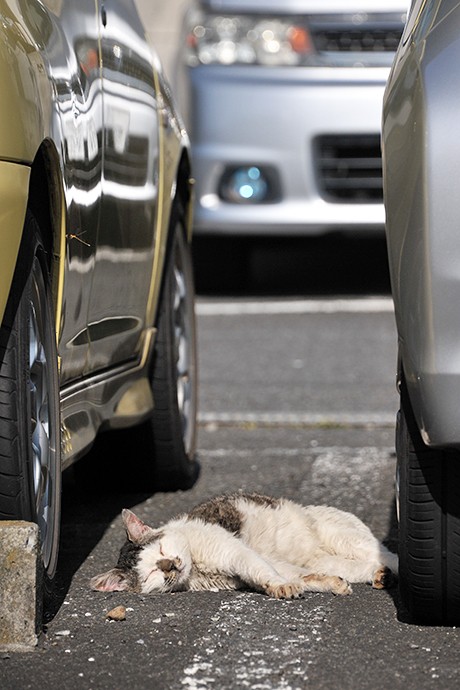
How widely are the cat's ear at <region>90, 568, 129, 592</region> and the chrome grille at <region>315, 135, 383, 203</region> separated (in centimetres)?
576

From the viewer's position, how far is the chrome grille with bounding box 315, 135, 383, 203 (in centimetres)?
909

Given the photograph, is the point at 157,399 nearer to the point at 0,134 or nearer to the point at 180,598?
the point at 180,598

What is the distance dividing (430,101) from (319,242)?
393 inches

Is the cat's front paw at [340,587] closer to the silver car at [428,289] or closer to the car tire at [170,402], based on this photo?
the silver car at [428,289]

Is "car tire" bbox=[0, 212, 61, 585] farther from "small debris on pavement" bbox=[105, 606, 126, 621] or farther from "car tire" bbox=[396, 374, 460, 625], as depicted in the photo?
"car tire" bbox=[396, 374, 460, 625]

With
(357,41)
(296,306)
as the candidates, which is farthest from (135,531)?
(357,41)

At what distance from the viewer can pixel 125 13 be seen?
4410 mm

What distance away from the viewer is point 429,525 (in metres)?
3.10

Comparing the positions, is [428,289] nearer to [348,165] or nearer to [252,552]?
[252,552]

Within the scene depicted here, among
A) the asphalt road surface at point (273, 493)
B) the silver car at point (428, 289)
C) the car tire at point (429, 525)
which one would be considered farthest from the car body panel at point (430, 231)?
the asphalt road surface at point (273, 493)

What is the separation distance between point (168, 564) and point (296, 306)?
5763 millimetres

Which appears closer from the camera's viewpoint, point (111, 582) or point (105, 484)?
point (111, 582)

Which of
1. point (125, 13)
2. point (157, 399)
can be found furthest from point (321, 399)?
point (125, 13)

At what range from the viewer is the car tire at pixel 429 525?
3086mm
